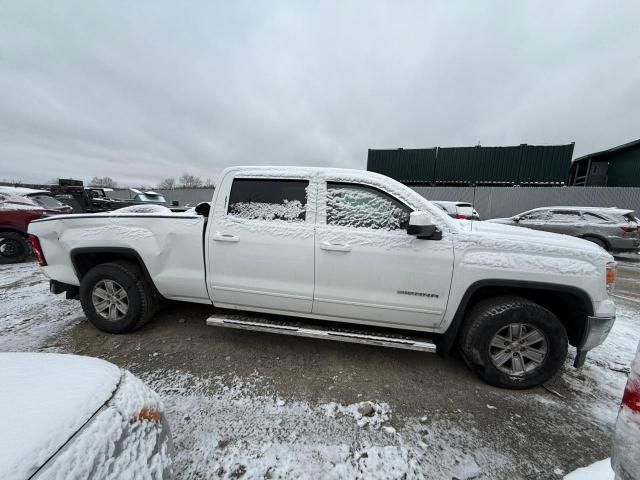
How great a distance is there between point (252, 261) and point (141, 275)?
1.44m

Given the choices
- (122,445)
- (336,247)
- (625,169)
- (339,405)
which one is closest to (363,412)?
(339,405)

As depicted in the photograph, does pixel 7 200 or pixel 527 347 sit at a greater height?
pixel 7 200

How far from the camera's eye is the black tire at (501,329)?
226 centimetres

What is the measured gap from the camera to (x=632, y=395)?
980mm

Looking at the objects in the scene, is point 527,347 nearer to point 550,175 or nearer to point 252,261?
point 252,261

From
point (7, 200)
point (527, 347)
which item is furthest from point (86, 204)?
point (527, 347)

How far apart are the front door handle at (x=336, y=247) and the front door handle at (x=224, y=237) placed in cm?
85

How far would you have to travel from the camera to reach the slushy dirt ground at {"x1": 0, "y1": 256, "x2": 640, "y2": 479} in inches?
66.6

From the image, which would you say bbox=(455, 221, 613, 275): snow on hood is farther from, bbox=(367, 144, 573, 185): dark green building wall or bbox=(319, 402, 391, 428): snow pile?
bbox=(367, 144, 573, 185): dark green building wall

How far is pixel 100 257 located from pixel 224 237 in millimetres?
1783

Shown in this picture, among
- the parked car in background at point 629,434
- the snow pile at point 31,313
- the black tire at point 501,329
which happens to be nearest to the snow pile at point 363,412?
the black tire at point 501,329

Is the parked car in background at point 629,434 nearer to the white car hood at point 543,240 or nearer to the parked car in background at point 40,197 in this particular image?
the white car hood at point 543,240

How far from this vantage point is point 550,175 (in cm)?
1859

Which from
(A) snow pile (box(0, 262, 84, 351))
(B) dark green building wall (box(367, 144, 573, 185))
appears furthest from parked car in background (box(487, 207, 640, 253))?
(B) dark green building wall (box(367, 144, 573, 185))
